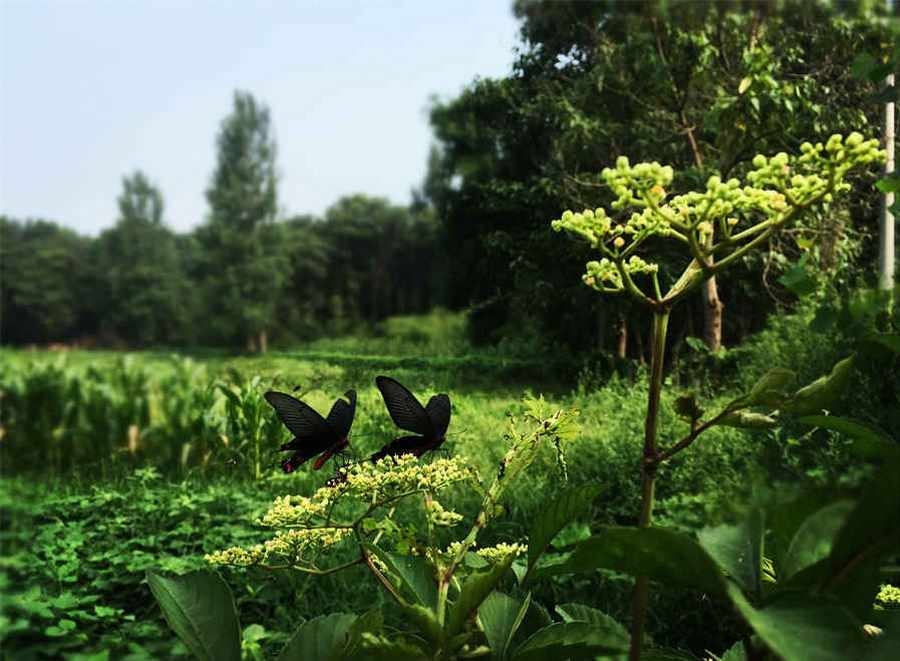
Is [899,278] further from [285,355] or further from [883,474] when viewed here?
[285,355]

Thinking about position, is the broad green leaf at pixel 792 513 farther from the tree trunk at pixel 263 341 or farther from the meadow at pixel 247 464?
the tree trunk at pixel 263 341

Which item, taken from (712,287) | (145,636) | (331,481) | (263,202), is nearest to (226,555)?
(331,481)

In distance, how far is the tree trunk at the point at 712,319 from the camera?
236cm

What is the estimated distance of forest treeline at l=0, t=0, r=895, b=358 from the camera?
1915 mm

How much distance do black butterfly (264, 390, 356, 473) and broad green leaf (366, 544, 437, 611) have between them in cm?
11

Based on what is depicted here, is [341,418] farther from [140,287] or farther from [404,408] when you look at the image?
[140,287]

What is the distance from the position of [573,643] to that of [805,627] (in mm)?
126

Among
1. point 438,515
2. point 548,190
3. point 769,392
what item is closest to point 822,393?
point 769,392

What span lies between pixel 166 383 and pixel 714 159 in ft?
6.49

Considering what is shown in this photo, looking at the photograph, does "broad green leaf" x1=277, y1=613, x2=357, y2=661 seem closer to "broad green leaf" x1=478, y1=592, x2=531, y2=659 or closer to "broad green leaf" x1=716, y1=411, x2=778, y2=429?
"broad green leaf" x1=478, y1=592, x2=531, y2=659

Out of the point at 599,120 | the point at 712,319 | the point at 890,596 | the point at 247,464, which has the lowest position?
the point at 247,464

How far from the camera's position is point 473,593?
324mm

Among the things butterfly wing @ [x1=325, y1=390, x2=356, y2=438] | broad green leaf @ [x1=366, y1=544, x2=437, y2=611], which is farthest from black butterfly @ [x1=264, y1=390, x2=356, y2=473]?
broad green leaf @ [x1=366, y1=544, x2=437, y2=611]

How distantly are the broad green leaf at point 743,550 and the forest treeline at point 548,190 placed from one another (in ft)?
4.04
